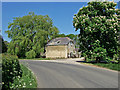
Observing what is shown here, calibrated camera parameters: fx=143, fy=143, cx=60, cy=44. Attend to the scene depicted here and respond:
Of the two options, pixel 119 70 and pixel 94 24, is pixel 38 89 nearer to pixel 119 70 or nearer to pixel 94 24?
pixel 119 70

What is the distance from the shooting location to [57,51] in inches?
1845

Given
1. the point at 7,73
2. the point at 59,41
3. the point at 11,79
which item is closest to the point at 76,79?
the point at 11,79

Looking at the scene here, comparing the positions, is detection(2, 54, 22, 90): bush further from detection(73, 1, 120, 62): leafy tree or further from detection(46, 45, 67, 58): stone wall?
detection(46, 45, 67, 58): stone wall

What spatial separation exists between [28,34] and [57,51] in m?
10.8

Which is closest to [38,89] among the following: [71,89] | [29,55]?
[71,89]

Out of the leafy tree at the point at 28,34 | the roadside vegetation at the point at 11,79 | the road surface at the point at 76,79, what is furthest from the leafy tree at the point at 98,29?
the leafy tree at the point at 28,34

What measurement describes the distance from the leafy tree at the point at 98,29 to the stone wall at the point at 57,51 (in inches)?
815

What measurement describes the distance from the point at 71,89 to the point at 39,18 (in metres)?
38.8

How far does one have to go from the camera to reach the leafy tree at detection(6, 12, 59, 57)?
42156 millimetres

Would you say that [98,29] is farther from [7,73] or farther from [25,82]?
[7,73]

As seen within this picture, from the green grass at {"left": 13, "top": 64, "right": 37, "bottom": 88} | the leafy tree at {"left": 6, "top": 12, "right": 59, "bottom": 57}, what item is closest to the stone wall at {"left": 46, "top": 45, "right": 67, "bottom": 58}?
the leafy tree at {"left": 6, "top": 12, "right": 59, "bottom": 57}

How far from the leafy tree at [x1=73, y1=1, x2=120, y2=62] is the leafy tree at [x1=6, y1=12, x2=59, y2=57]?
19.3 m

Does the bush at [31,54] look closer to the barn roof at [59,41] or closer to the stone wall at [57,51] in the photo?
the stone wall at [57,51]

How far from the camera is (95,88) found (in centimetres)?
841
